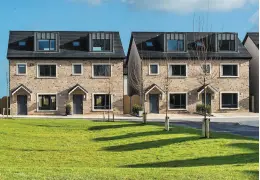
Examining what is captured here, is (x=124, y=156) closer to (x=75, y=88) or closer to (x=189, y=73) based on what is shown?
(x=75, y=88)

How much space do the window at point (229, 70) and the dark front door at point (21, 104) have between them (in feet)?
63.5

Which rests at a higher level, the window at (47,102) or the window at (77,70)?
the window at (77,70)

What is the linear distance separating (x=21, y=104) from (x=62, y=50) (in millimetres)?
6445

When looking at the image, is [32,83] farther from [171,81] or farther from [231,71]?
[231,71]

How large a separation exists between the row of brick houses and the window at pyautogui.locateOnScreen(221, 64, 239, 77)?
10 centimetres

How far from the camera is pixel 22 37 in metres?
45.2

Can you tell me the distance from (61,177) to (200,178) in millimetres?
2871

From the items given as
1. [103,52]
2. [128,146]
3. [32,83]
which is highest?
[103,52]

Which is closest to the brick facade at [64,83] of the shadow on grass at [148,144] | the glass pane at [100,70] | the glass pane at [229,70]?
the glass pane at [100,70]

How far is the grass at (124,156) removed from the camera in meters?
A: 9.91

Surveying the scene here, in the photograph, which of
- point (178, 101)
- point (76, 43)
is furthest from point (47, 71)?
point (178, 101)

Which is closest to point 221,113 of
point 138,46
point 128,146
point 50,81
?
point 138,46

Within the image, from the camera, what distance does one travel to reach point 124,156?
15.8 meters

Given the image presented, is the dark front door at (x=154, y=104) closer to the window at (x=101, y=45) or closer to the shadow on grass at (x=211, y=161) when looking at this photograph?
the window at (x=101, y=45)
